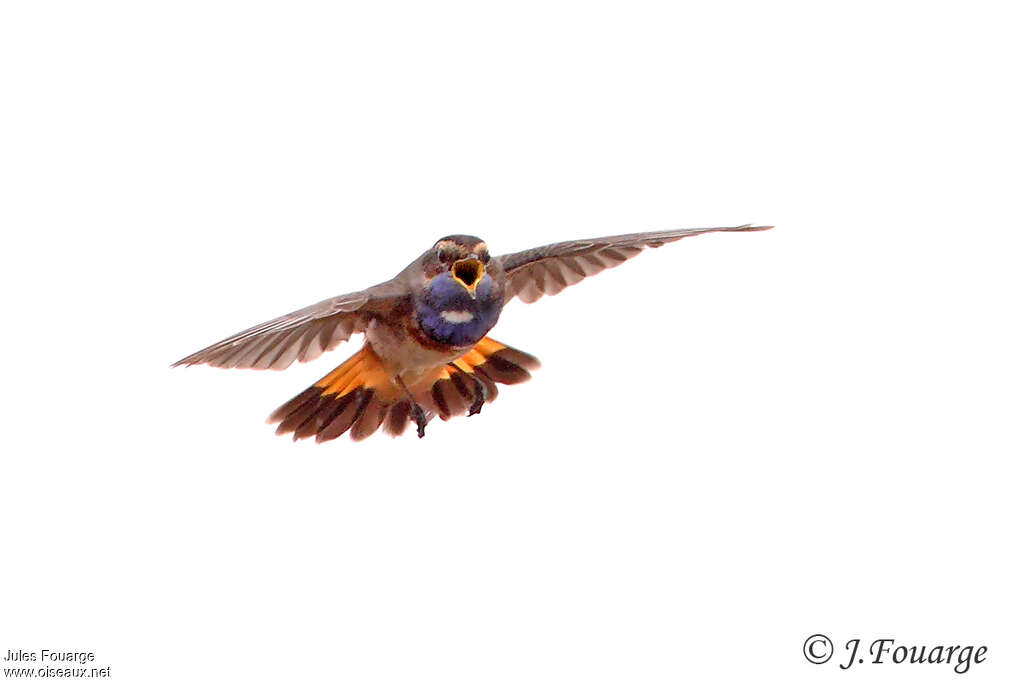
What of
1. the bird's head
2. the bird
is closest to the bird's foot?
the bird

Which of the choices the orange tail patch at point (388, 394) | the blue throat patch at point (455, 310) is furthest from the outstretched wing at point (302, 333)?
the orange tail patch at point (388, 394)

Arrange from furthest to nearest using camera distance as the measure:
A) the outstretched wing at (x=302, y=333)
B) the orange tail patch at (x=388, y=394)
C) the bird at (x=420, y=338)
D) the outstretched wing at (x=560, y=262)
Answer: the orange tail patch at (x=388, y=394) < the outstretched wing at (x=560, y=262) < the bird at (x=420, y=338) < the outstretched wing at (x=302, y=333)

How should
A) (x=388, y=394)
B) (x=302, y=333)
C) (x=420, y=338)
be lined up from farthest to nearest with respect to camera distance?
(x=388, y=394) → (x=420, y=338) → (x=302, y=333)

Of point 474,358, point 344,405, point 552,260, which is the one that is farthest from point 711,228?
point 344,405

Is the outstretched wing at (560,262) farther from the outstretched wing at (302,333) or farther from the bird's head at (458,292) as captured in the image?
the outstretched wing at (302,333)

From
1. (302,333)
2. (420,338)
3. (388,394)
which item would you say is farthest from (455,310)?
(388,394)

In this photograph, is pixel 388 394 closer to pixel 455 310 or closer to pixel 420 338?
pixel 420 338

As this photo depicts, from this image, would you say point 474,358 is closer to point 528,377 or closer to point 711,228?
point 528,377
